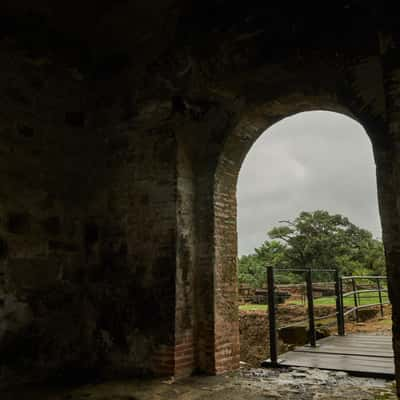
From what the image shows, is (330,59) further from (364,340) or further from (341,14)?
Answer: (364,340)

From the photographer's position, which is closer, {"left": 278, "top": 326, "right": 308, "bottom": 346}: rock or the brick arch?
the brick arch

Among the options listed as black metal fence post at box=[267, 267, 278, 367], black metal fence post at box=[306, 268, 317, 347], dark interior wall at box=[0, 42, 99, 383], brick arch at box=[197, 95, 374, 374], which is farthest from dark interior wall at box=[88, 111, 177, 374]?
black metal fence post at box=[306, 268, 317, 347]

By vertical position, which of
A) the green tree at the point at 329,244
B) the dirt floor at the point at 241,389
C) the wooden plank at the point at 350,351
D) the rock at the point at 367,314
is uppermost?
the green tree at the point at 329,244

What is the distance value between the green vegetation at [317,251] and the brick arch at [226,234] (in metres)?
10.3

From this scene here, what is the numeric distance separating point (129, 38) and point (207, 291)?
3.10 metres

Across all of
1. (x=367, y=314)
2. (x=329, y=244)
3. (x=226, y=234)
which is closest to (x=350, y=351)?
(x=226, y=234)

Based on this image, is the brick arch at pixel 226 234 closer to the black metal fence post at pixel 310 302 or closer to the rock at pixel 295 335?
the black metal fence post at pixel 310 302

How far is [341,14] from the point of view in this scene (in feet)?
12.9

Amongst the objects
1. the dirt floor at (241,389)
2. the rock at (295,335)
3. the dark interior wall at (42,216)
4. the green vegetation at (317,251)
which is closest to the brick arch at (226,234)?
the dirt floor at (241,389)

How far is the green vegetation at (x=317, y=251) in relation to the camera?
15.6m

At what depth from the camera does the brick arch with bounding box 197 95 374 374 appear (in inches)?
173

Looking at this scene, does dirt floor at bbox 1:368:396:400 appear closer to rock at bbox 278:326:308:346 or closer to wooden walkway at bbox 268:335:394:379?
wooden walkway at bbox 268:335:394:379

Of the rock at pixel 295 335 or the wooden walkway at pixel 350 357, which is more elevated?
the wooden walkway at pixel 350 357

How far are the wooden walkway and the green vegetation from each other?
9.24 m
